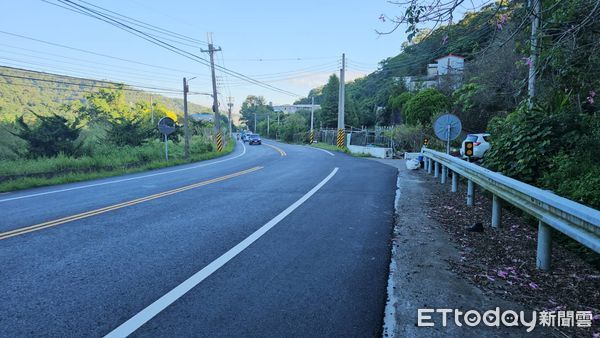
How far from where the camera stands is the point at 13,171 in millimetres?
14227

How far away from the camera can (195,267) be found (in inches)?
174

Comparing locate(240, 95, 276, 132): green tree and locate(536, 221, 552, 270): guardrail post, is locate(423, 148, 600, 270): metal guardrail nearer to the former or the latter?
locate(536, 221, 552, 270): guardrail post

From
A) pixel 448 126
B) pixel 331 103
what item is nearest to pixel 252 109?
pixel 331 103

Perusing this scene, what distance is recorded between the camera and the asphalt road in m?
3.14

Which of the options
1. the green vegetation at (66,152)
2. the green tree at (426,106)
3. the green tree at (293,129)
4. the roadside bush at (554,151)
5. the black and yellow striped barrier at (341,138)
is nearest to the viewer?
the roadside bush at (554,151)

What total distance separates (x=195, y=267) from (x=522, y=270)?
12.3 ft

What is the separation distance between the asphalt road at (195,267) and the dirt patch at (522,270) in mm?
1053

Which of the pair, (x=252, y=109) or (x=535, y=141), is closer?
(x=535, y=141)

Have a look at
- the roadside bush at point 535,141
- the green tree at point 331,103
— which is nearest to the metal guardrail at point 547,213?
the roadside bush at point 535,141

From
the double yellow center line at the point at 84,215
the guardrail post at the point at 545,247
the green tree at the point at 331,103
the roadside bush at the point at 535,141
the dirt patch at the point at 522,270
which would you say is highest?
the green tree at the point at 331,103

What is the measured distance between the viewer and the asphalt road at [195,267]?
124 inches

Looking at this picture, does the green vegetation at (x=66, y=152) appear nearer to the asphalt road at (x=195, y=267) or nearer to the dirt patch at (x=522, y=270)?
the asphalt road at (x=195, y=267)

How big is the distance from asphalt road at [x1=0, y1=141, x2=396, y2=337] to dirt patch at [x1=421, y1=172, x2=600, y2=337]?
1.05m

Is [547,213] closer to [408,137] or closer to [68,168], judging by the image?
[68,168]
